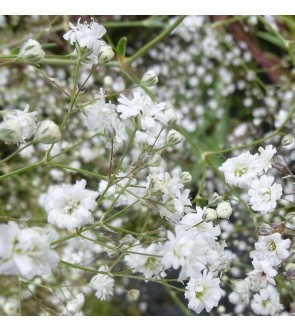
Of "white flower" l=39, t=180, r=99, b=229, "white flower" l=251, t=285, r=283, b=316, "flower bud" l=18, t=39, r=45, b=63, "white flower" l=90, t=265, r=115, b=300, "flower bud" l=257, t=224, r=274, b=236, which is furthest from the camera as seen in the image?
"white flower" l=251, t=285, r=283, b=316

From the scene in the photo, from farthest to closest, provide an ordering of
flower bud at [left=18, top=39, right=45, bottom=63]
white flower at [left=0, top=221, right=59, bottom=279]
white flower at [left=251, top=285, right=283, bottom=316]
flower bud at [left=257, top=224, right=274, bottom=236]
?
white flower at [left=251, top=285, right=283, bottom=316]
flower bud at [left=257, top=224, right=274, bottom=236]
flower bud at [left=18, top=39, right=45, bottom=63]
white flower at [left=0, top=221, right=59, bottom=279]

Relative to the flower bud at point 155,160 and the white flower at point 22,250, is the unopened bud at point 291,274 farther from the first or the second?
the white flower at point 22,250

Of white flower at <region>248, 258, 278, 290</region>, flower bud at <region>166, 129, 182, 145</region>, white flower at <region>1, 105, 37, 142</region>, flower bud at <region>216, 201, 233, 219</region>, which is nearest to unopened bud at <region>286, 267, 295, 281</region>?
white flower at <region>248, 258, 278, 290</region>

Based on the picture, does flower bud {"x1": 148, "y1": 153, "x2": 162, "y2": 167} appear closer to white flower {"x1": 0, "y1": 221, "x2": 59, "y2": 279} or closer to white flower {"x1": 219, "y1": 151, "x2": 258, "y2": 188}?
white flower {"x1": 219, "y1": 151, "x2": 258, "y2": 188}

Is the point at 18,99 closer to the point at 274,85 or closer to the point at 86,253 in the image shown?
the point at 86,253

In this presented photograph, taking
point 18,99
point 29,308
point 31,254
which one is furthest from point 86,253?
point 31,254

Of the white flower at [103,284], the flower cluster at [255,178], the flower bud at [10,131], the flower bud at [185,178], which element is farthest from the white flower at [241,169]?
the flower bud at [10,131]
